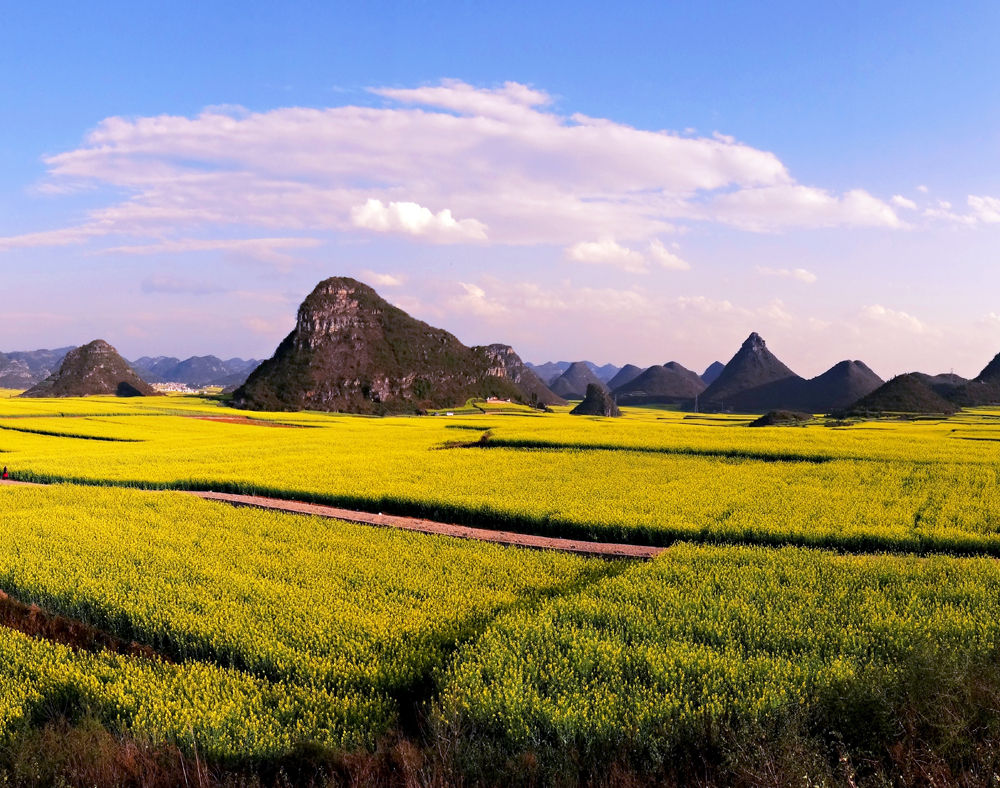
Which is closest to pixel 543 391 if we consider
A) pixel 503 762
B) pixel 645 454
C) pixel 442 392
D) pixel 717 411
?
pixel 717 411

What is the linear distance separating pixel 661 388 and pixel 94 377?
14228cm

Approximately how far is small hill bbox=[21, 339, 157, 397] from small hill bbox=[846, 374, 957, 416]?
131 metres

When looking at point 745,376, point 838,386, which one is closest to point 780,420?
point 838,386

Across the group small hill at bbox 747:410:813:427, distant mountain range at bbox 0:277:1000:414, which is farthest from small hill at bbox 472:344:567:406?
small hill at bbox 747:410:813:427

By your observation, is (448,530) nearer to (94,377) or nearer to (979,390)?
(979,390)

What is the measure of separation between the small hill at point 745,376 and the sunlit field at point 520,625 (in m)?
126

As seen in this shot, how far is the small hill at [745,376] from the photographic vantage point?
13850 cm

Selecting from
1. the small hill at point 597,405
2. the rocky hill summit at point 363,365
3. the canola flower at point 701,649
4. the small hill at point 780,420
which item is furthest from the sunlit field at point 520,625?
the rocky hill summit at point 363,365

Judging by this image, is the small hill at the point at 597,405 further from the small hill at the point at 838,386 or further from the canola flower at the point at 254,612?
the canola flower at the point at 254,612

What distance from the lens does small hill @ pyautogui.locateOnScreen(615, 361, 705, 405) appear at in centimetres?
16800

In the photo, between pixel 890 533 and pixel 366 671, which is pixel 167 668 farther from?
pixel 890 533

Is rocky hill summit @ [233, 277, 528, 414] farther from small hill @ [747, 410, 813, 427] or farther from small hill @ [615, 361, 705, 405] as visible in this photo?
small hill @ [615, 361, 705, 405]

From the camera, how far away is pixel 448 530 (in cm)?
1576

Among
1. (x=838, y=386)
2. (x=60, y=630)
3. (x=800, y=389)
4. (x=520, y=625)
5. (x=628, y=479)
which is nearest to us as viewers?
(x=520, y=625)
